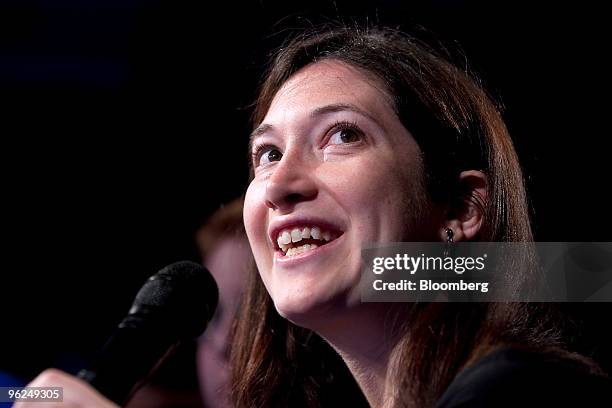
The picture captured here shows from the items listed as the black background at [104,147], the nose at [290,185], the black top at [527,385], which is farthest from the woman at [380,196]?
the black background at [104,147]

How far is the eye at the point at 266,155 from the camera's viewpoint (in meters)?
1.48

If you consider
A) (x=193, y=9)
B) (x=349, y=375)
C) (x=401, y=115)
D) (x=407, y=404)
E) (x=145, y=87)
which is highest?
(x=193, y=9)

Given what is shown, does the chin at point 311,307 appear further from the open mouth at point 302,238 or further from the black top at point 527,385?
the black top at point 527,385

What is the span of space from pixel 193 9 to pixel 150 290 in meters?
1.37

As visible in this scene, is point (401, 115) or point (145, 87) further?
point (145, 87)

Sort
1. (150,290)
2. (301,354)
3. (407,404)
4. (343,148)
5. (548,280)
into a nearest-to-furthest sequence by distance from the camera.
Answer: (407,404) < (150,290) < (343,148) < (548,280) < (301,354)

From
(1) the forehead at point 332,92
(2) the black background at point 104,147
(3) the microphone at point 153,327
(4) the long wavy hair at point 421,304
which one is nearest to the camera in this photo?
(3) the microphone at point 153,327

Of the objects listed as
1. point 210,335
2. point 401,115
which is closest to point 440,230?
point 401,115

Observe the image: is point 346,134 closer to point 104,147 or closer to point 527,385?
point 527,385

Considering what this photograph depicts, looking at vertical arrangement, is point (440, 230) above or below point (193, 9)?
below

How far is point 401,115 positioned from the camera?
139 cm

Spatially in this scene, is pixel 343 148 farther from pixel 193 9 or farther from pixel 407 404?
pixel 193 9
